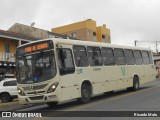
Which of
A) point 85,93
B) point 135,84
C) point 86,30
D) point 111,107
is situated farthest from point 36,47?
point 86,30

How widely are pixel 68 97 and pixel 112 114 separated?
366 centimetres

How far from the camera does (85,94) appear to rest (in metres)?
16.7

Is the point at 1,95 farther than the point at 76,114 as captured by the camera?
Yes

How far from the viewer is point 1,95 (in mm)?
23812

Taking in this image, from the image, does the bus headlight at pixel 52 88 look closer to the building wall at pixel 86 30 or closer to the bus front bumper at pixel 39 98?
the bus front bumper at pixel 39 98

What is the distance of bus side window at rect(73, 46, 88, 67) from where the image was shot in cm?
1644

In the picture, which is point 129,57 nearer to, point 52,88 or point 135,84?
point 135,84

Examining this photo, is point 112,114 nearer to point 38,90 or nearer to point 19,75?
point 38,90

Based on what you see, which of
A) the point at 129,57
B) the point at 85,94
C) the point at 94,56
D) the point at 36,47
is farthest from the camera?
the point at 129,57

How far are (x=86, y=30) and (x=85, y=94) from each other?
61.0 m

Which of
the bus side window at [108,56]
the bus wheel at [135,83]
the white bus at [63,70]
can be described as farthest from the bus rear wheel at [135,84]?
the bus side window at [108,56]

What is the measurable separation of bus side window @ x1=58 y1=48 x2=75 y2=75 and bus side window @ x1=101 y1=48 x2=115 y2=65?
3.38 meters

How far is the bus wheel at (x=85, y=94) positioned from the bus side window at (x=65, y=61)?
1250mm

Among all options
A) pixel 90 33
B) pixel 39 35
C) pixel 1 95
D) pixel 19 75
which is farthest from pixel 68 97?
pixel 90 33
